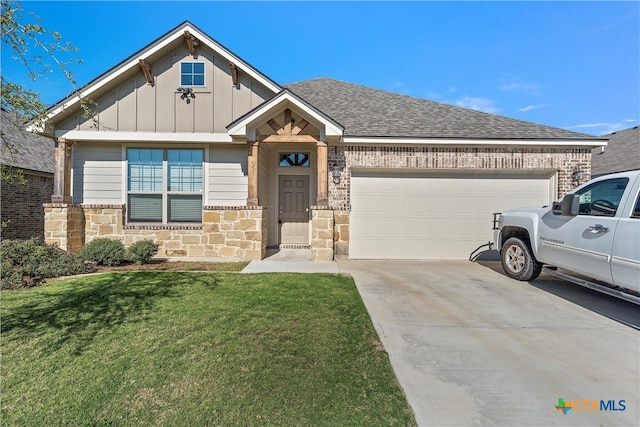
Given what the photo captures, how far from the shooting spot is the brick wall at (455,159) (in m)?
8.38

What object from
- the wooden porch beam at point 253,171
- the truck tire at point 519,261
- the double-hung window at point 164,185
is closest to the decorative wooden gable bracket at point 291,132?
the wooden porch beam at point 253,171

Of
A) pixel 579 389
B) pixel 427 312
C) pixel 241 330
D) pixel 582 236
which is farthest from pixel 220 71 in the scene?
pixel 579 389

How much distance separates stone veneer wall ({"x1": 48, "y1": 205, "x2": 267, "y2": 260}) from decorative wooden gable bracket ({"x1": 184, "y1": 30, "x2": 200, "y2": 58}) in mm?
4552

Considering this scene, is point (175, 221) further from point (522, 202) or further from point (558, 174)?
point (558, 174)

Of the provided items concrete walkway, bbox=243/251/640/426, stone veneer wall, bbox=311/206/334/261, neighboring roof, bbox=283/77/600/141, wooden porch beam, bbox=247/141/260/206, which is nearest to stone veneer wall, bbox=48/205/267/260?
wooden porch beam, bbox=247/141/260/206

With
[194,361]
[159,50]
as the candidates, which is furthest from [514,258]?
[159,50]

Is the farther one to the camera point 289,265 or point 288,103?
point 288,103

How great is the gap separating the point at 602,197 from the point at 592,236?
669 millimetres

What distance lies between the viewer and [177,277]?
19.9 ft

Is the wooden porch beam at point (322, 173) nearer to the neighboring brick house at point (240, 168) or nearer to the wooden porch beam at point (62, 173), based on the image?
the neighboring brick house at point (240, 168)

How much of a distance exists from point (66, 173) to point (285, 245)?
661 centimetres

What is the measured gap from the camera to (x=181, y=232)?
873 centimetres

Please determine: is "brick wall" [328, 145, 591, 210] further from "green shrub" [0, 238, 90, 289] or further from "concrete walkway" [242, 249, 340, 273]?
"green shrub" [0, 238, 90, 289]

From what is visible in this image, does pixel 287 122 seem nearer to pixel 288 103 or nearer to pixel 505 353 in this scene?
pixel 288 103
